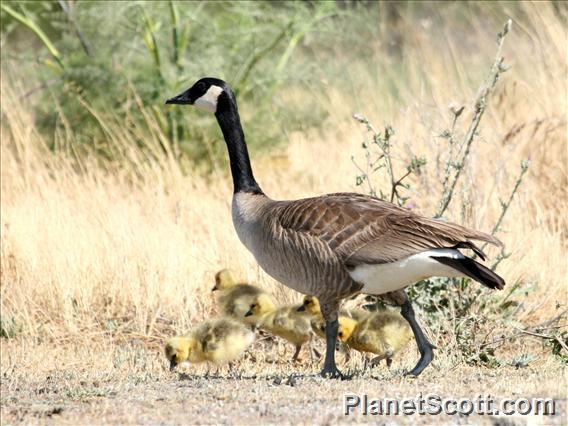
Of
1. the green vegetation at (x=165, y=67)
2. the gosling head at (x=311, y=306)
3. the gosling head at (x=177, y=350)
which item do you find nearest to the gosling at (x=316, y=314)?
the gosling head at (x=311, y=306)

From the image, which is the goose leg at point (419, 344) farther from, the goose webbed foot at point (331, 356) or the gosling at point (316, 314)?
the gosling at point (316, 314)

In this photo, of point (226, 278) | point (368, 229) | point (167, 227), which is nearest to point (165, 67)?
point (167, 227)

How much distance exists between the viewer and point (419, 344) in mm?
6500

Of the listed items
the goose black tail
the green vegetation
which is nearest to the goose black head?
the goose black tail

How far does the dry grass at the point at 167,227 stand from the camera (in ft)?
24.2

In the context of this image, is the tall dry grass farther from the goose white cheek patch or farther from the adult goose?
the goose white cheek patch

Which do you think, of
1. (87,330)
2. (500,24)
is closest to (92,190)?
(87,330)

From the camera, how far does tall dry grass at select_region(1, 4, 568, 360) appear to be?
29.5 feet

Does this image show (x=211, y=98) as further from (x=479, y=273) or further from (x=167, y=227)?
(x=167, y=227)

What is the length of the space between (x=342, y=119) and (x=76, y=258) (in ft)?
20.1

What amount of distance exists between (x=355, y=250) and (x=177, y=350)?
1650mm

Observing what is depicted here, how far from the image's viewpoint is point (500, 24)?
14.2m

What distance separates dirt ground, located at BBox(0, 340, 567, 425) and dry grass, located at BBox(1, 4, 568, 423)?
31mm

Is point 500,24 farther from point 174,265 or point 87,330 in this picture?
point 87,330
